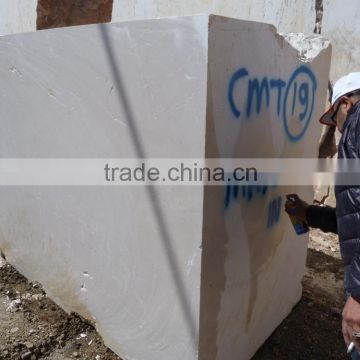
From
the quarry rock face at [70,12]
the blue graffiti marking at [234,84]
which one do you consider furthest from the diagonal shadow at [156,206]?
the quarry rock face at [70,12]

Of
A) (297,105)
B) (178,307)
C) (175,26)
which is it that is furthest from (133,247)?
(297,105)

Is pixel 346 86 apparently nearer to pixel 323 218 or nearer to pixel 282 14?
pixel 323 218

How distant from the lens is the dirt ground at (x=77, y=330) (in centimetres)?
243

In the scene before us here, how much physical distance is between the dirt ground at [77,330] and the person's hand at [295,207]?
90 cm

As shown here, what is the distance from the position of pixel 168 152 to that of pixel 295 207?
858mm

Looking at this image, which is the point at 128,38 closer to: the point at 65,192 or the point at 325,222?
the point at 65,192

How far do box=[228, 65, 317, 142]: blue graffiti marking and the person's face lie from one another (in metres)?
0.37

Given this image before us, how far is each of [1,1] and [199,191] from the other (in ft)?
27.6

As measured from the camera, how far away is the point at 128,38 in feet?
5.89

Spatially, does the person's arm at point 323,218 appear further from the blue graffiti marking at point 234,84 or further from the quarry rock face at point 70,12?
the quarry rock face at point 70,12

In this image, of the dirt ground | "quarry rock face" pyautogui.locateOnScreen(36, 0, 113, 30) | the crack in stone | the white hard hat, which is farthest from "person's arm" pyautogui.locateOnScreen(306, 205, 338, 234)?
the crack in stone

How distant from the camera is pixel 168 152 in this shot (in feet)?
5.87

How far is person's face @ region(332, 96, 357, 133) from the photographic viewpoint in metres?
1.67

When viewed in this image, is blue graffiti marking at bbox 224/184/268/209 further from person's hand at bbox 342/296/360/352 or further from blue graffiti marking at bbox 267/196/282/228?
person's hand at bbox 342/296/360/352
